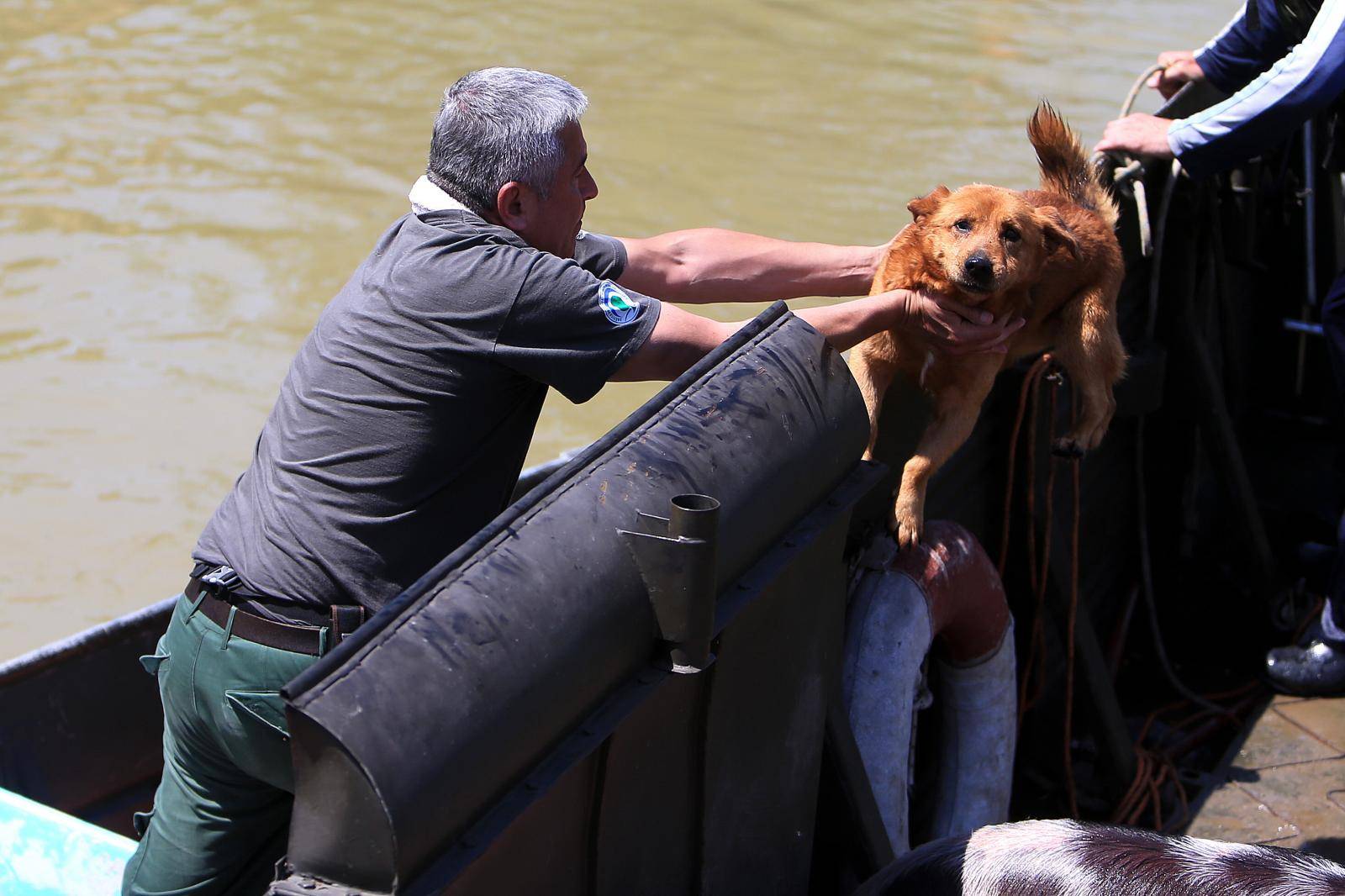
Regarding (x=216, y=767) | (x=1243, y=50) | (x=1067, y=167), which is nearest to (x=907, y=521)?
(x=1067, y=167)

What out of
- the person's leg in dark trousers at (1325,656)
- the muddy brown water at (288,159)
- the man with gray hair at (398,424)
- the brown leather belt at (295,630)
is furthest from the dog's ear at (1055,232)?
the muddy brown water at (288,159)

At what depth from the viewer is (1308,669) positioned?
182 inches

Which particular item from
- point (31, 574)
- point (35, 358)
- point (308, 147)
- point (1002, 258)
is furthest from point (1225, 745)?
point (308, 147)

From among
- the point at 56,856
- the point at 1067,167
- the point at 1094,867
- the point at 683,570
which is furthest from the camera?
the point at 1067,167

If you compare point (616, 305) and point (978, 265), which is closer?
point (616, 305)

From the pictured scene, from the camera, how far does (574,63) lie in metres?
10.5

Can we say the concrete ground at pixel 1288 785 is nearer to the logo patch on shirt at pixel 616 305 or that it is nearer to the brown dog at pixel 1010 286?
the brown dog at pixel 1010 286

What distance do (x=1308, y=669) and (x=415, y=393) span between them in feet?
11.6

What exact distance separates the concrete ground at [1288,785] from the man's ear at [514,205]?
2.85 metres

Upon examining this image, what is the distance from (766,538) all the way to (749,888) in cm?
69

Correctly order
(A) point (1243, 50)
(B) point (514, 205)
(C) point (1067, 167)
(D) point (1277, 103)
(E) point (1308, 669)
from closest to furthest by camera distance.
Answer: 1. (B) point (514, 205)
2. (C) point (1067, 167)
3. (D) point (1277, 103)
4. (A) point (1243, 50)
5. (E) point (1308, 669)

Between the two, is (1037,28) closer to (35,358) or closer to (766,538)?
(35,358)

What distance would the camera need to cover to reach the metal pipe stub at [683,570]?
1.90 meters

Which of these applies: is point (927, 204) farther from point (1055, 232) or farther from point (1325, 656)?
point (1325, 656)
